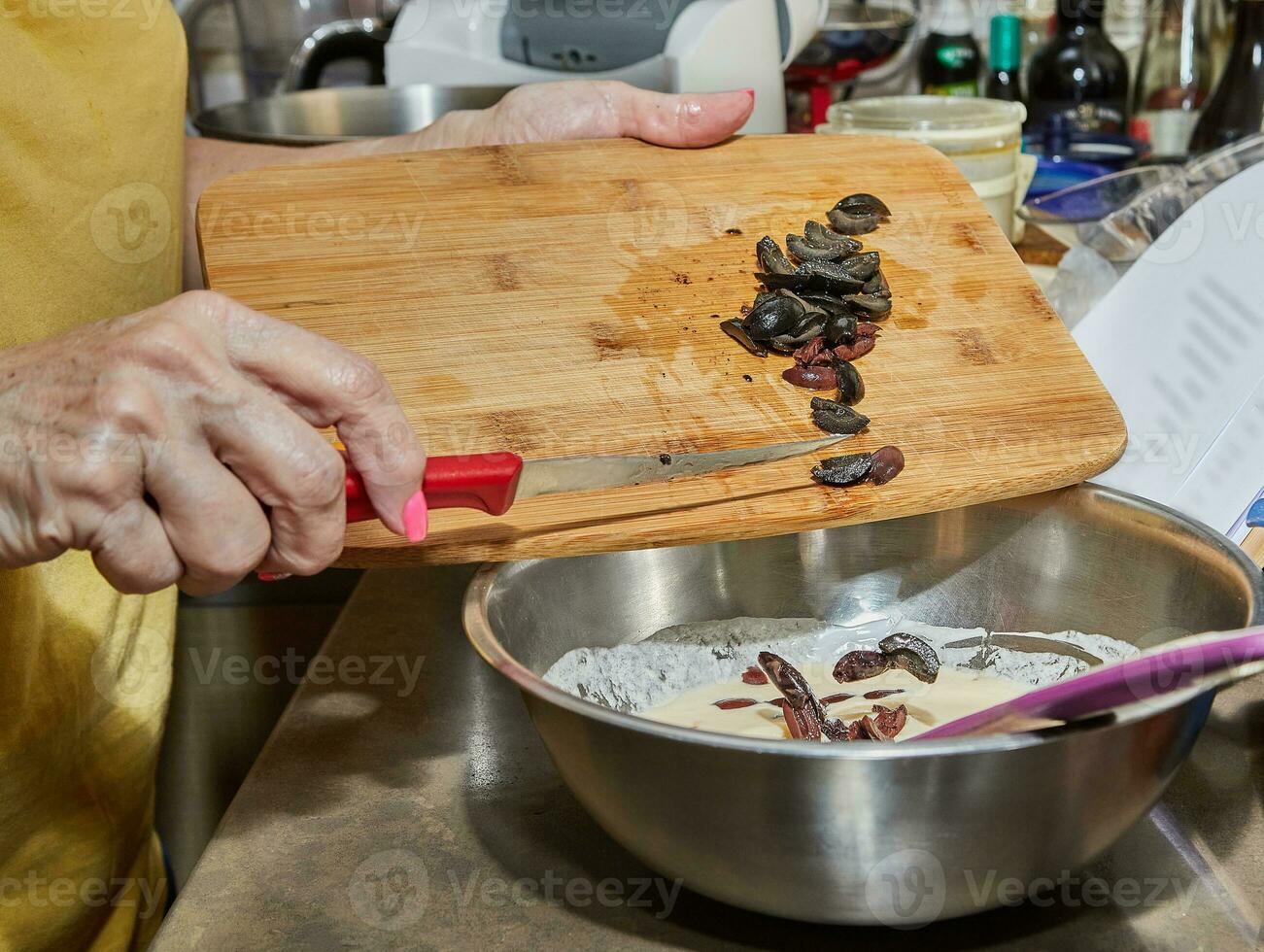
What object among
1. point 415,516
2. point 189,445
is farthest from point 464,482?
point 189,445

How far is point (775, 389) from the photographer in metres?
0.98

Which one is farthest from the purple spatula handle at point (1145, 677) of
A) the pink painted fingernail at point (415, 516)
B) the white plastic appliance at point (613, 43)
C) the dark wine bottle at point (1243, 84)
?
the dark wine bottle at point (1243, 84)

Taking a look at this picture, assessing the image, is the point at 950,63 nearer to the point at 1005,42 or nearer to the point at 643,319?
→ the point at 1005,42

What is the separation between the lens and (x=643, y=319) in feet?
3.37

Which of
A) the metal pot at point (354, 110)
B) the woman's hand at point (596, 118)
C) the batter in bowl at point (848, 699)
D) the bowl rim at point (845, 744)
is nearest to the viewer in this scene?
the bowl rim at point (845, 744)

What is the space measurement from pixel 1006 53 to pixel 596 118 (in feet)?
A: 3.19

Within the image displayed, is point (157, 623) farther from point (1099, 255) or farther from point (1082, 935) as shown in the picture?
point (1099, 255)

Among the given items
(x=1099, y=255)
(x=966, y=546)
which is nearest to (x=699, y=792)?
(x=966, y=546)

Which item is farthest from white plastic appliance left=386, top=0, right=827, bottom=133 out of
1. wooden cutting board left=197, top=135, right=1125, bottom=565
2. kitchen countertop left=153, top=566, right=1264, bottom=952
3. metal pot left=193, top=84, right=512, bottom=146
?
kitchen countertop left=153, top=566, right=1264, bottom=952

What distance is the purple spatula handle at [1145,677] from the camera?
599 mm

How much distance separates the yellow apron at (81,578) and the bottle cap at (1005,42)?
4.20 ft

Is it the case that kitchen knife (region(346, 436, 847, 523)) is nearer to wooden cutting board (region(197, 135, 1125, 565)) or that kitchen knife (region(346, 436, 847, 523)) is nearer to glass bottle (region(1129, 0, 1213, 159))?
wooden cutting board (region(197, 135, 1125, 565))

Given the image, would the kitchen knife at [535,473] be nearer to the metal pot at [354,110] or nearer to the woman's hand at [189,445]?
the woman's hand at [189,445]

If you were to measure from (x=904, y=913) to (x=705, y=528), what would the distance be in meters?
0.29
